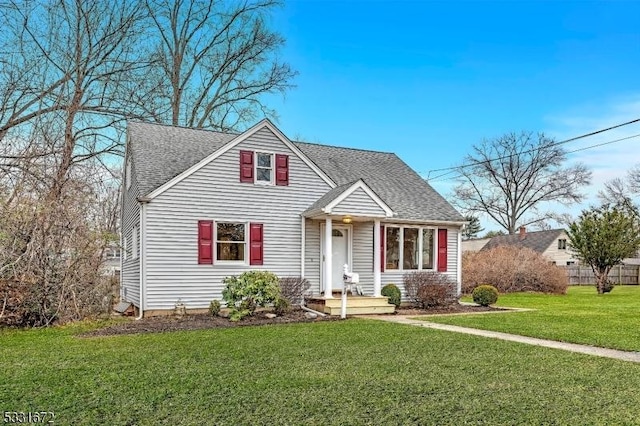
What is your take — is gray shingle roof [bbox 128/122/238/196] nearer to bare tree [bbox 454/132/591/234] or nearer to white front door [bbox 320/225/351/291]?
white front door [bbox 320/225/351/291]

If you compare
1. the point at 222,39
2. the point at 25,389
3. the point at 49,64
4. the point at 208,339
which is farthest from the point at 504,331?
the point at 222,39

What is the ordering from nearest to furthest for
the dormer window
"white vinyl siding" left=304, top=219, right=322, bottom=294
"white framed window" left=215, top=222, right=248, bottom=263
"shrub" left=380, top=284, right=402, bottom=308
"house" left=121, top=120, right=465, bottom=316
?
"house" left=121, top=120, right=465, bottom=316 < "white framed window" left=215, top=222, right=248, bottom=263 < the dormer window < "shrub" left=380, top=284, right=402, bottom=308 < "white vinyl siding" left=304, top=219, right=322, bottom=294

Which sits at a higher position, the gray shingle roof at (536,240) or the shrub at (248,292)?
the gray shingle roof at (536,240)

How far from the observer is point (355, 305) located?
12.9 m

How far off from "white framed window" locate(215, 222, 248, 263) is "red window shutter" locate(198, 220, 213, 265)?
8.8 inches

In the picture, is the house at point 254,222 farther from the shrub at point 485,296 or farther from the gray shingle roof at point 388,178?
the shrub at point 485,296

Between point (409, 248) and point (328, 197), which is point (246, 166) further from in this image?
point (409, 248)

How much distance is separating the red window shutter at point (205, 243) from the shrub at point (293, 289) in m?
2.04

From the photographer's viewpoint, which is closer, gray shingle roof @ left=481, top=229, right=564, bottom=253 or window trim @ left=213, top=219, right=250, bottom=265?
window trim @ left=213, top=219, right=250, bottom=265

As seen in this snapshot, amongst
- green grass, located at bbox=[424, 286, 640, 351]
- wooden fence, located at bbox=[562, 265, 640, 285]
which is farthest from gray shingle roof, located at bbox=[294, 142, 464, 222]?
wooden fence, located at bbox=[562, 265, 640, 285]

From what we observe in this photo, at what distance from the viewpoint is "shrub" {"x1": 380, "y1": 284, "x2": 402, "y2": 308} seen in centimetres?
1391

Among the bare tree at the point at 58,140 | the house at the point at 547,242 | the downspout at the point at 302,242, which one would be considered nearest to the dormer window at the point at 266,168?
the downspout at the point at 302,242

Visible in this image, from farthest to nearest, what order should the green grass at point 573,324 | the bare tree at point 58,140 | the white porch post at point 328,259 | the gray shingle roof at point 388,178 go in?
1. the gray shingle roof at point 388,178
2. the white porch post at point 328,259
3. the bare tree at point 58,140
4. the green grass at point 573,324

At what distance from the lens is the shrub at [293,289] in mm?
13250
